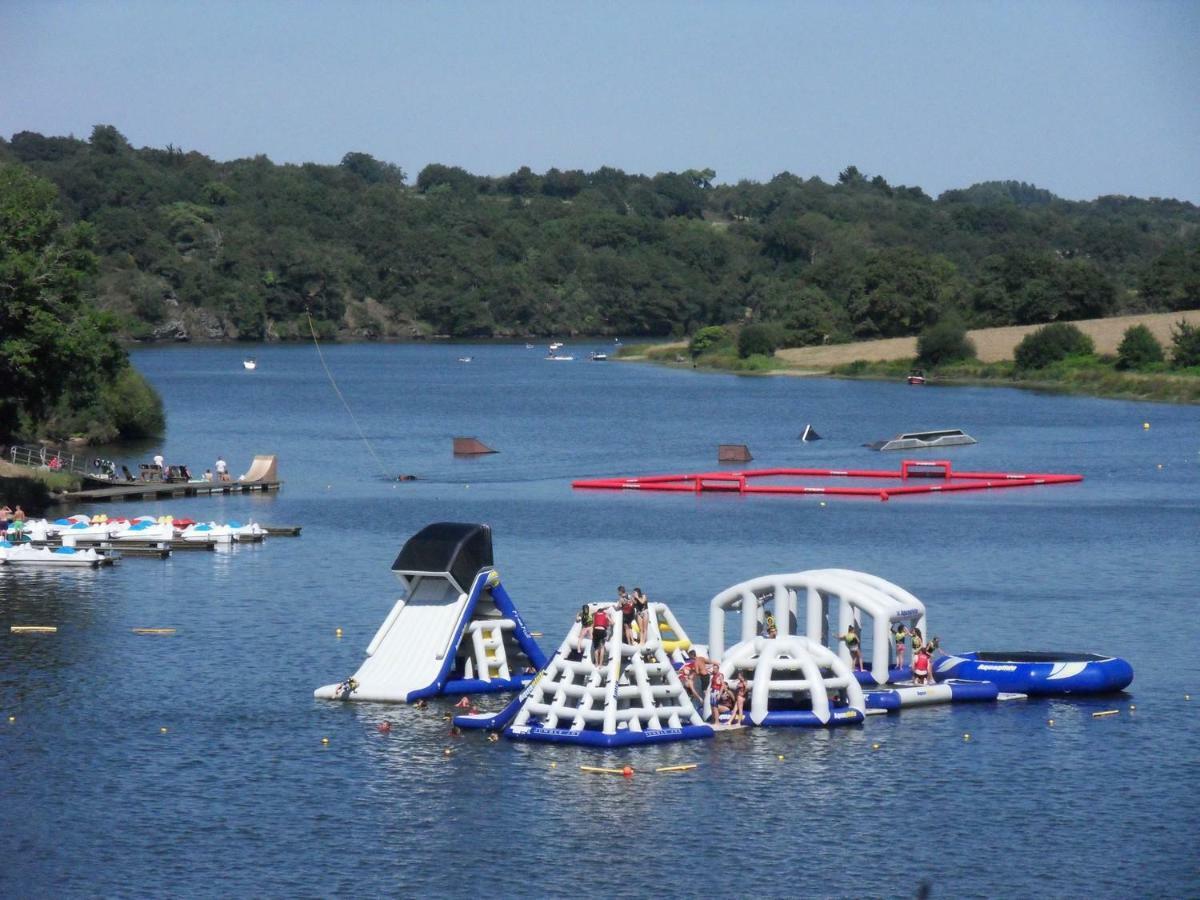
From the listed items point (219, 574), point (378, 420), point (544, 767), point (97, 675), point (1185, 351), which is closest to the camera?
point (544, 767)

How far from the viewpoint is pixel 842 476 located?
Result: 10819 centimetres

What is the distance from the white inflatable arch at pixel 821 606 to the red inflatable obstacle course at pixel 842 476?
46.2 m

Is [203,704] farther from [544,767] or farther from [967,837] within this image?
[967,837]

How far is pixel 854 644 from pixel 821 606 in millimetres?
1483

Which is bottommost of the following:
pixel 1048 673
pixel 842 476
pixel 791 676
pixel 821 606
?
pixel 1048 673

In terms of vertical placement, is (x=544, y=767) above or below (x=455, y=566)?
below

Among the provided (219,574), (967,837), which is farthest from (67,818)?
(219,574)

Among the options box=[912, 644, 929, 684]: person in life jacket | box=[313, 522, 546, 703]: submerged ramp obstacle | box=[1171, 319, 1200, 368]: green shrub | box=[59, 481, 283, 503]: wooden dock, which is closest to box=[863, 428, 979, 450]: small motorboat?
box=[59, 481, 283, 503]: wooden dock

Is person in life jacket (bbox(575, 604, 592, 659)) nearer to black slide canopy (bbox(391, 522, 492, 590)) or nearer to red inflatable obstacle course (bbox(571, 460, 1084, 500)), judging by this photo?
black slide canopy (bbox(391, 522, 492, 590))

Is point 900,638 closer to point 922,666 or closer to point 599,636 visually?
point 922,666

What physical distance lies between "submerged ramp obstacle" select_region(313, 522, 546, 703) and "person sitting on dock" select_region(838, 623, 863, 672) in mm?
8068

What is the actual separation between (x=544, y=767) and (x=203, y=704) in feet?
36.4

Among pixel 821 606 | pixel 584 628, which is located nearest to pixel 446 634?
pixel 584 628

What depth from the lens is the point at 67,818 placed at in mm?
38312
